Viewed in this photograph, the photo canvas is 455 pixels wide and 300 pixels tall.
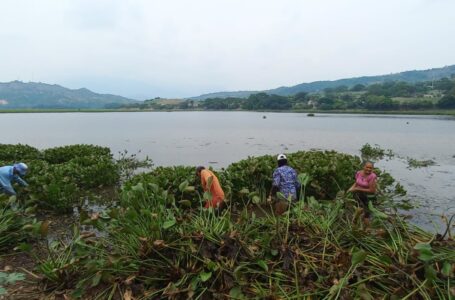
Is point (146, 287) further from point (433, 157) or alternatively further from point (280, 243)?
point (433, 157)

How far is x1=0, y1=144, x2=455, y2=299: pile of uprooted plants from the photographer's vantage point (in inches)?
158

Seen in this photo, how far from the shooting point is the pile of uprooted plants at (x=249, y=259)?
4.01m

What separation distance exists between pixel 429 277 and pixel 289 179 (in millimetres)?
4313

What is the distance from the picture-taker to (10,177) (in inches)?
359

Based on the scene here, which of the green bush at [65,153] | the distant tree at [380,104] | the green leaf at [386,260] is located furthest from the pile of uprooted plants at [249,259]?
the distant tree at [380,104]

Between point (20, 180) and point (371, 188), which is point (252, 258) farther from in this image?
point (20, 180)

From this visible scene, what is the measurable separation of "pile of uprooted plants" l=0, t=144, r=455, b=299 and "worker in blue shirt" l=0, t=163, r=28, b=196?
4.49 meters

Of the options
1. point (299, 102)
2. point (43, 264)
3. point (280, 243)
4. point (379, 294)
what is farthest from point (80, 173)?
point (299, 102)

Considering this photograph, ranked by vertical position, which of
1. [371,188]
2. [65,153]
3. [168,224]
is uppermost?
[168,224]

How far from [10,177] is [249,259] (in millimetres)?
7578

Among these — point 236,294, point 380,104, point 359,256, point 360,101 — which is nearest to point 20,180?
point 236,294

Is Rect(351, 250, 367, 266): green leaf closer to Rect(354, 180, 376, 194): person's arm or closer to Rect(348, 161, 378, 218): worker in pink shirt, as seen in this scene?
Rect(348, 161, 378, 218): worker in pink shirt

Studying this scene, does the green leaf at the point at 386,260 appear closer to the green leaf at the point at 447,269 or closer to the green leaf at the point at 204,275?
the green leaf at the point at 447,269

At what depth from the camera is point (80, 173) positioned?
12.0 m
